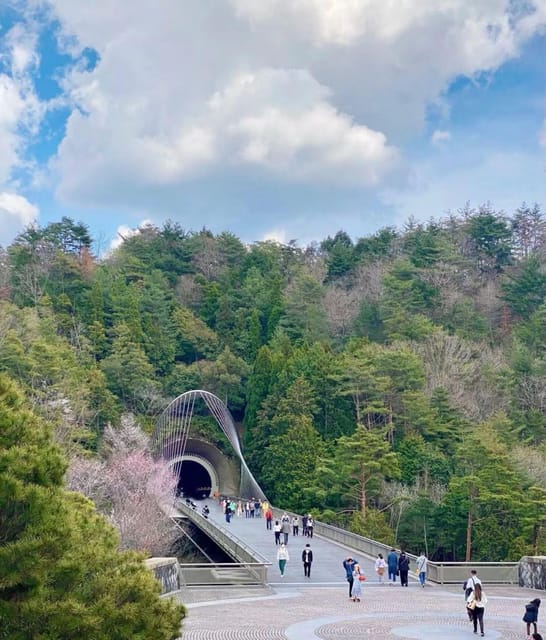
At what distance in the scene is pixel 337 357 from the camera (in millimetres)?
52375

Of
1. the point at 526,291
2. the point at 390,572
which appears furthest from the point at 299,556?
the point at 526,291

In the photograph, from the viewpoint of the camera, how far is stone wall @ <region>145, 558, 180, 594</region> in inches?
660

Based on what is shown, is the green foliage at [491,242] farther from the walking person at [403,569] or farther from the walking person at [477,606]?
the walking person at [477,606]

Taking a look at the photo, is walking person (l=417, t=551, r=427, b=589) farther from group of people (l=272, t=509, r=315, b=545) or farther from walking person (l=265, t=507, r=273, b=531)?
walking person (l=265, t=507, r=273, b=531)

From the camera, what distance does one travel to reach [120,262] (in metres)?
75.8

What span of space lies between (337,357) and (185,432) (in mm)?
11339

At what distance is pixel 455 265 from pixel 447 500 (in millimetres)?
31083

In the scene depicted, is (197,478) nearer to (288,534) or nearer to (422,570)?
(288,534)

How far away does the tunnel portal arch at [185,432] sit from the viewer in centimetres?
4822

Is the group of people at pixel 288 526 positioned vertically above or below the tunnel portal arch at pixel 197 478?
below

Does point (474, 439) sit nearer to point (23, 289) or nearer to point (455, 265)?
point (455, 265)

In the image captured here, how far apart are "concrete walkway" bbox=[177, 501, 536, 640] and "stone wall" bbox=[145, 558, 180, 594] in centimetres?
35

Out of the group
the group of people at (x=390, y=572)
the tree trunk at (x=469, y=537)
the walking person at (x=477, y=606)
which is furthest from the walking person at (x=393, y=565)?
the tree trunk at (x=469, y=537)

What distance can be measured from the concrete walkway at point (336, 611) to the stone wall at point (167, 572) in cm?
35
